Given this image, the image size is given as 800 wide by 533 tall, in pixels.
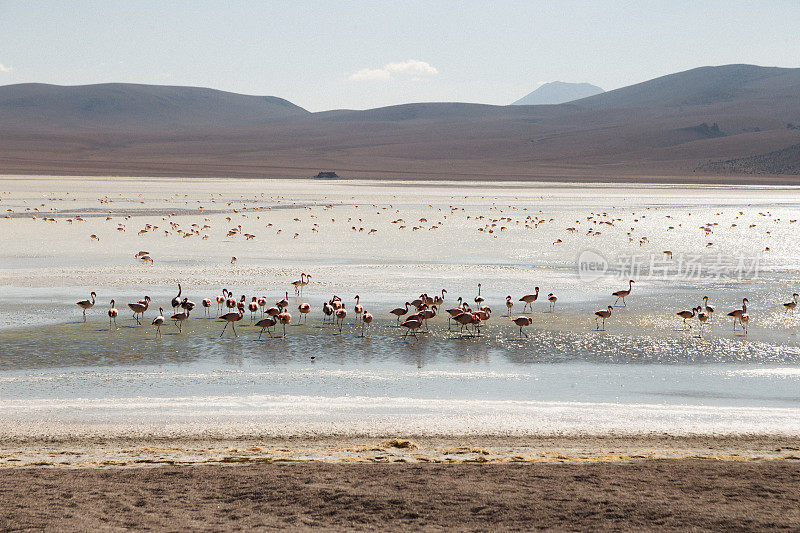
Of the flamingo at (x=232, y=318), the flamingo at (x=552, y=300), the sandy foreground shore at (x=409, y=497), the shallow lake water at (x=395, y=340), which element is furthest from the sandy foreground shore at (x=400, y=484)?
the flamingo at (x=552, y=300)

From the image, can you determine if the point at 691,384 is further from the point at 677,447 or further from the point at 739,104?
the point at 739,104

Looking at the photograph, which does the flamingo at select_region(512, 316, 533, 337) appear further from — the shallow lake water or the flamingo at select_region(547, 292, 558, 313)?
the flamingo at select_region(547, 292, 558, 313)

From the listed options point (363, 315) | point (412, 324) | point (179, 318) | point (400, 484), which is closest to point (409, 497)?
point (400, 484)

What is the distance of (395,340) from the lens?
12781 millimetres

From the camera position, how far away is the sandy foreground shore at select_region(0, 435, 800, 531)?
19.6 feet

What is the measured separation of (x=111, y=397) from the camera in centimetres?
959

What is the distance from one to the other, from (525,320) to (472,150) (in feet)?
414

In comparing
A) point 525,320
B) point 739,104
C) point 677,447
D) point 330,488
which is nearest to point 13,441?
point 330,488

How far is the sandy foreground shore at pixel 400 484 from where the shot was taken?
5977mm

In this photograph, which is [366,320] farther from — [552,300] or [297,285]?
[297,285]

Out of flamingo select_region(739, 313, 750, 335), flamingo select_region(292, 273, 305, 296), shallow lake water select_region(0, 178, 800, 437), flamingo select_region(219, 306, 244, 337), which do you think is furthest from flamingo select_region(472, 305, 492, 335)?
flamingo select_region(292, 273, 305, 296)

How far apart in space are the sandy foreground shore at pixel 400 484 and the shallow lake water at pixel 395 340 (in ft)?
2.08

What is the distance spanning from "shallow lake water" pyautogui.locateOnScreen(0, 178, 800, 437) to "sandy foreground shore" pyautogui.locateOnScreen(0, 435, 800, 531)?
2.08 feet

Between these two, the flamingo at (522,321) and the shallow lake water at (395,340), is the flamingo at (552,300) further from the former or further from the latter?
the flamingo at (522,321)
